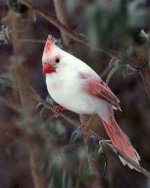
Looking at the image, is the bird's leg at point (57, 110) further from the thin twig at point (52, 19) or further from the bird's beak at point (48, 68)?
the thin twig at point (52, 19)

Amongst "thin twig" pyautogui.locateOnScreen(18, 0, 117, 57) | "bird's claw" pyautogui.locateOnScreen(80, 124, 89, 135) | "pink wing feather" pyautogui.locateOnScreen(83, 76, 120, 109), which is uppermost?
"thin twig" pyautogui.locateOnScreen(18, 0, 117, 57)

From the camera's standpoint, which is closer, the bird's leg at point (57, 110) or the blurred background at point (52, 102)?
the blurred background at point (52, 102)

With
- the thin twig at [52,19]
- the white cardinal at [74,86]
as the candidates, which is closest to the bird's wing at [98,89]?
the white cardinal at [74,86]

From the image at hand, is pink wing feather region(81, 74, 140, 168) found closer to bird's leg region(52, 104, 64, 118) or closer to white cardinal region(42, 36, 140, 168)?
white cardinal region(42, 36, 140, 168)

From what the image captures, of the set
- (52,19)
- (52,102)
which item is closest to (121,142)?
(52,102)

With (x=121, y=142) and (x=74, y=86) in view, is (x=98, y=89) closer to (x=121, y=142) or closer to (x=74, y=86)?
(x=74, y=86)

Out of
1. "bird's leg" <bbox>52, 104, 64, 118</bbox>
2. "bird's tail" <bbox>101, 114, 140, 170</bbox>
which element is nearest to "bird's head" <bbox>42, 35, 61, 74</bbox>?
"bird's leg" <bbox>52, 104, 64, 118</bbox>

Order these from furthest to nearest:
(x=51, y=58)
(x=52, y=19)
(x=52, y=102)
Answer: (x=52, y=102) < (x=51, y=58) < (x=52, y=19)
